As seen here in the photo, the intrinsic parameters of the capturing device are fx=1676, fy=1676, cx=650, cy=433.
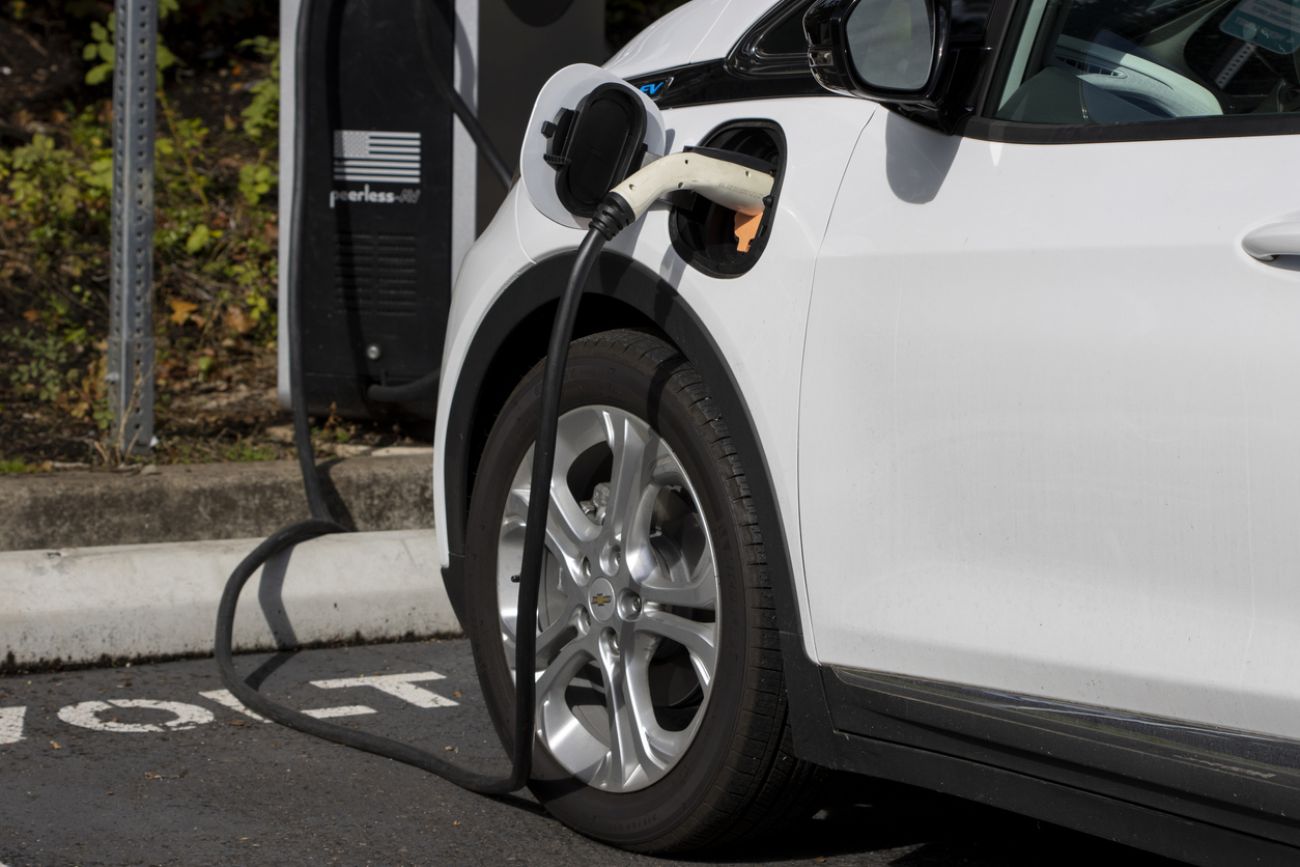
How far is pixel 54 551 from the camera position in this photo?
4.16m

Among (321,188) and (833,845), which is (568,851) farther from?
(321,188)

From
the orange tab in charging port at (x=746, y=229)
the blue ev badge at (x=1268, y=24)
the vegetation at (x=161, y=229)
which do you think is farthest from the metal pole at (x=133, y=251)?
the blue ev badge at (x=1268, y=24)

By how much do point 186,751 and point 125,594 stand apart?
759 mm

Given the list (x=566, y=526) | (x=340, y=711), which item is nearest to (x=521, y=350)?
(x=566, y=526)

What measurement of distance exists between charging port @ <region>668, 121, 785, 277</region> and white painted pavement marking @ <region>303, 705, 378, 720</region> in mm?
1589

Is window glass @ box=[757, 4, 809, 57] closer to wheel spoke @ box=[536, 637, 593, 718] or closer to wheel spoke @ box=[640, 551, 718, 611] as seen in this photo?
wheel spoke @ box=[640, 551, 718, 611]

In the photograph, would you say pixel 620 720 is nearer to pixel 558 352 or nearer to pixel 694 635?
pixel 694 635

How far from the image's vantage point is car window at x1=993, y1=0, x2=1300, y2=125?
223 centimetres

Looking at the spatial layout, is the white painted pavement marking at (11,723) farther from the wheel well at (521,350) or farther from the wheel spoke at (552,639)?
the wheel spoke at (552,639)

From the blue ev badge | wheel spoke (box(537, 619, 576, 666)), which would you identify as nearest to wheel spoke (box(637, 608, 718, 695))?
wheel spoke (box(537, 619, 576, 666))

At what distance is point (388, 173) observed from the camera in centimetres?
532

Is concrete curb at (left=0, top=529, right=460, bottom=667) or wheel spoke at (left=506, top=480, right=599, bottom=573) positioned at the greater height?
wheel spoke at (left=506, top=480, right=599, bottom=573)

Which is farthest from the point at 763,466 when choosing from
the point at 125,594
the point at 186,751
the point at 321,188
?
the point at 321,188

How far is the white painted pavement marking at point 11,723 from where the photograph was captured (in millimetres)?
3510
